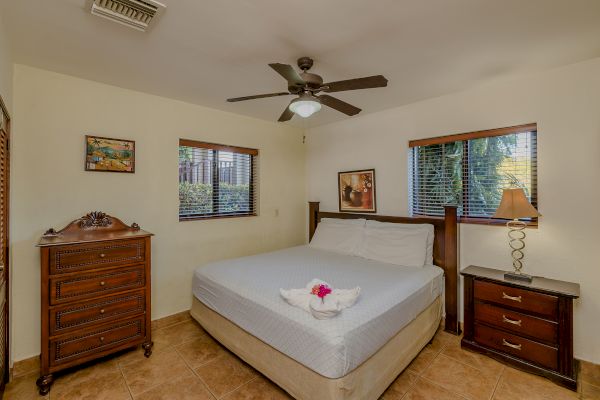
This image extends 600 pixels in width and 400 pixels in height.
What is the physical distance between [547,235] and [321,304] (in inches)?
84.3

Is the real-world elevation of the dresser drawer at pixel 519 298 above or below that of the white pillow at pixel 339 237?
below

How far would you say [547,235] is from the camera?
2457 mm

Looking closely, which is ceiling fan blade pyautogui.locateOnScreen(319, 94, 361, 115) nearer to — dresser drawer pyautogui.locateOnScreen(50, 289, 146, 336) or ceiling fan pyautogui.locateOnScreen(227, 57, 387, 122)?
ceiling fan pyautogui.locateOnScreen(227, 57, 387, 122)

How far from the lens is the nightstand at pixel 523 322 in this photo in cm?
206

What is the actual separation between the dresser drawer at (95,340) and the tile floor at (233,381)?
173mm

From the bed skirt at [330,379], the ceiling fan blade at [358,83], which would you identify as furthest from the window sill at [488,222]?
the ceiling fan blade at [358,83]

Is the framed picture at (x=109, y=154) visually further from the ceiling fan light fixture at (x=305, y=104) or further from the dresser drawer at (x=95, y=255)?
the ceiling fan light fixture at (x=305, y=104)

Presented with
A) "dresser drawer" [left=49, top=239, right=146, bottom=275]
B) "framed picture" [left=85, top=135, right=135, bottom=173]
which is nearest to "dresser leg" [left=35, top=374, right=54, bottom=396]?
"dresser drawer" [left=49, top=239, right=146, bottom=275]

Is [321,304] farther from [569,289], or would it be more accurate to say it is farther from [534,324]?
[569,289]

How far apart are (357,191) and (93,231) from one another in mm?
2998

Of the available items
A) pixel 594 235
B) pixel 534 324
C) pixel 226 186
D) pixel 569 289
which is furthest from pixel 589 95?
pixel 226 186

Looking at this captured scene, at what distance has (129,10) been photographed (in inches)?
64.7

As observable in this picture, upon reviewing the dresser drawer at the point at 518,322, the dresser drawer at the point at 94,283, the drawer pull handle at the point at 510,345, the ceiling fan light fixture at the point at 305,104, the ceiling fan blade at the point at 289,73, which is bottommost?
the drawer pull handle at the point at 510,345

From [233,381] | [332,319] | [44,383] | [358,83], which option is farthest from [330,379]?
[44,383]
